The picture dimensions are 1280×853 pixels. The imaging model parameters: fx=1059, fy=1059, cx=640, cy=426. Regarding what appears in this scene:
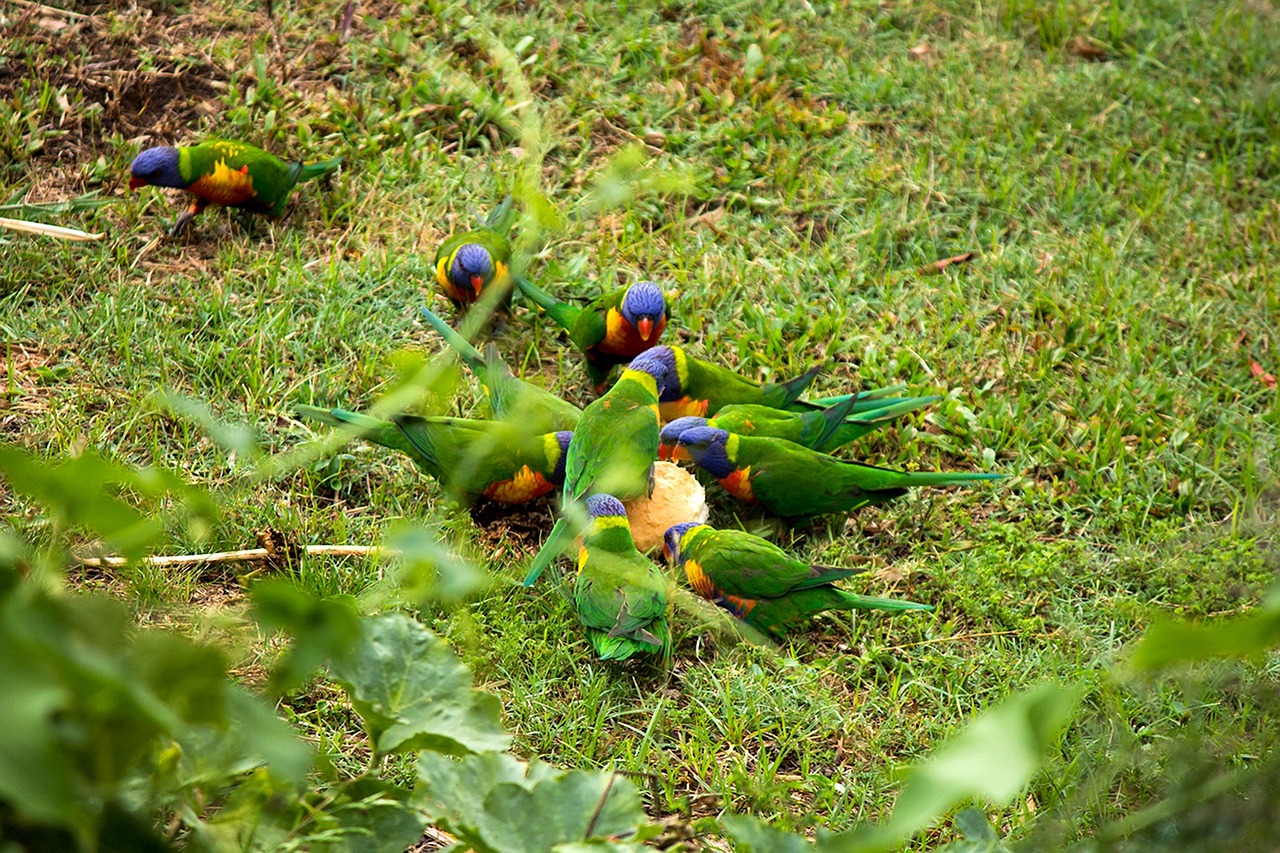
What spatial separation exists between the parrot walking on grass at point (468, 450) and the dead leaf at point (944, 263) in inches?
74.2

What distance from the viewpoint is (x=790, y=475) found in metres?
3.20

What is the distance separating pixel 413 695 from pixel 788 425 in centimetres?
226

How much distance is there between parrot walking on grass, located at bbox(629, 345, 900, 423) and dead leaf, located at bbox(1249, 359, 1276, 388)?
4.99ft

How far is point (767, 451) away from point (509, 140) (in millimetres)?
2123

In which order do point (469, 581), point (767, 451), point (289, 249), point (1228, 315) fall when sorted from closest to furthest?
point (469, 581)
point (767, 451)
point (289, 249)
point (1228, 315)

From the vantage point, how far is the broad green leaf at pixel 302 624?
78 cm

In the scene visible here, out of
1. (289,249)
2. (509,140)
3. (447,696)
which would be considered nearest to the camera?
(447,696)

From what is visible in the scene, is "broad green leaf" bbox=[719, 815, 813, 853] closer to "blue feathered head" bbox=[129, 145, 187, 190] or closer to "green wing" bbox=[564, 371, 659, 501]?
"green wing" bbox=[564, 371, 659, 501]

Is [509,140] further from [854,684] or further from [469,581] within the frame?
[469,581]

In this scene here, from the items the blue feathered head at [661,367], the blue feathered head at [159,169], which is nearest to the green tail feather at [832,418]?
the blue feathered head at [661,367]

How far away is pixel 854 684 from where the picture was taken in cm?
285

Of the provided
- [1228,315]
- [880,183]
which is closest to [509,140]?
[880,183]

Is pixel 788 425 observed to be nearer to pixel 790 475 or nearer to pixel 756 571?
pixel 790 475

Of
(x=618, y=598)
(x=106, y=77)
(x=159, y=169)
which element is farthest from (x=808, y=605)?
(x=106, y=77)
